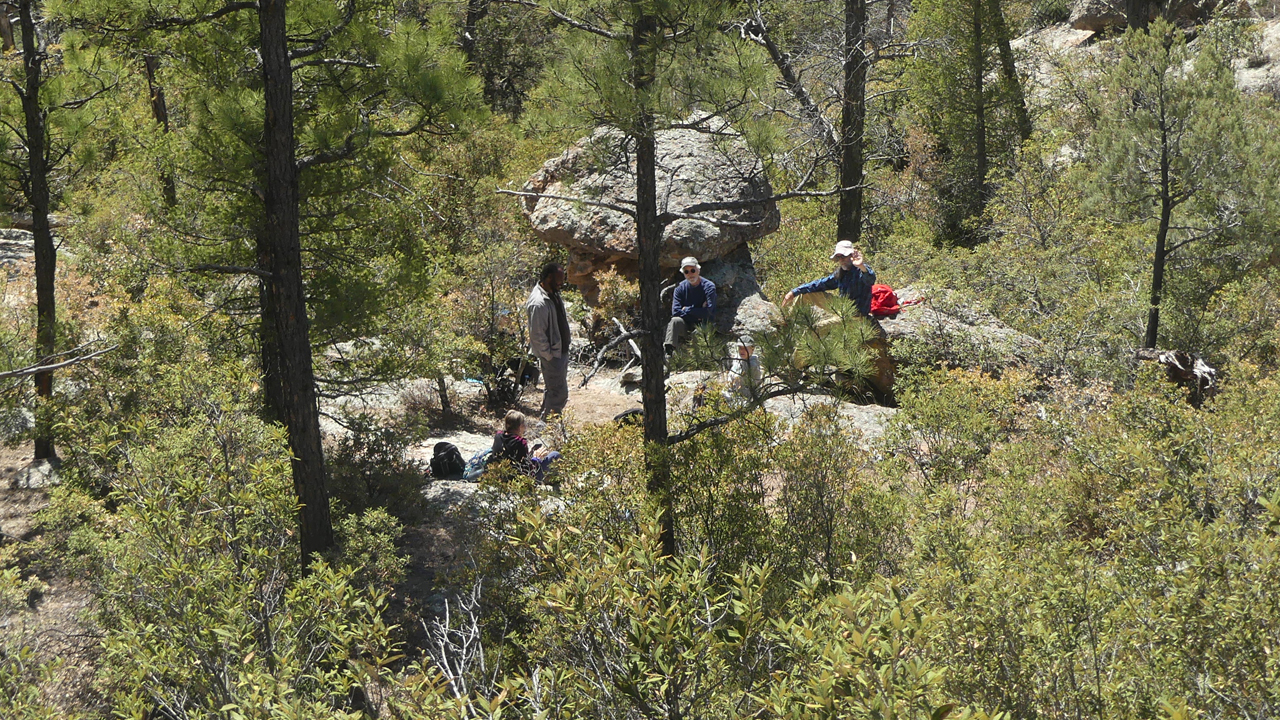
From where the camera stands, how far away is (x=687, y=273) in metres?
8.34

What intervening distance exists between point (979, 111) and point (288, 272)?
15.3m

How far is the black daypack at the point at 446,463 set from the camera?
8172mm

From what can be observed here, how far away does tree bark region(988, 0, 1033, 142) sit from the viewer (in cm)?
1712

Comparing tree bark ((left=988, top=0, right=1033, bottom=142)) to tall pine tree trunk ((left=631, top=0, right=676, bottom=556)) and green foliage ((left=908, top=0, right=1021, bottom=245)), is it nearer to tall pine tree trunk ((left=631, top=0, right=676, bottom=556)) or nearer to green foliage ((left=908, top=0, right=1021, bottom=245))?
green foliage ((left=908, top=0, right=1021, bottom=245))

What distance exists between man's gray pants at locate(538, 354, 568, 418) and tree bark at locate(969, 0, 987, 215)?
11.8 meters

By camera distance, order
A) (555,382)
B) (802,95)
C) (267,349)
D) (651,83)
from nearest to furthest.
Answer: (651,83) < (267,349) < (555,382) < (802,95)

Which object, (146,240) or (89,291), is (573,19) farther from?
(89,291)

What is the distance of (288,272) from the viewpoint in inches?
222

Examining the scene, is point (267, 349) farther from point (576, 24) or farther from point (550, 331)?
point (576, 24)

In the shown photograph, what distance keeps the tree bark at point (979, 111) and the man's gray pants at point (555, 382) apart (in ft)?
38.8

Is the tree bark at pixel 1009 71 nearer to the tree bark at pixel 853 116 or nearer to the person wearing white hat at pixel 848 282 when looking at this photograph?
the tree bark at pixel 853 116

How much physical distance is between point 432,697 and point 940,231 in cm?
1707

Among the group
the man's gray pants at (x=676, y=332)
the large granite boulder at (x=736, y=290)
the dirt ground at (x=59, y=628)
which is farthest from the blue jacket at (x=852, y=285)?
the dirt ground at (x=59, y=628)

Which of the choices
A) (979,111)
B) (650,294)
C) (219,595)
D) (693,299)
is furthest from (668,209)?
(979,111)
